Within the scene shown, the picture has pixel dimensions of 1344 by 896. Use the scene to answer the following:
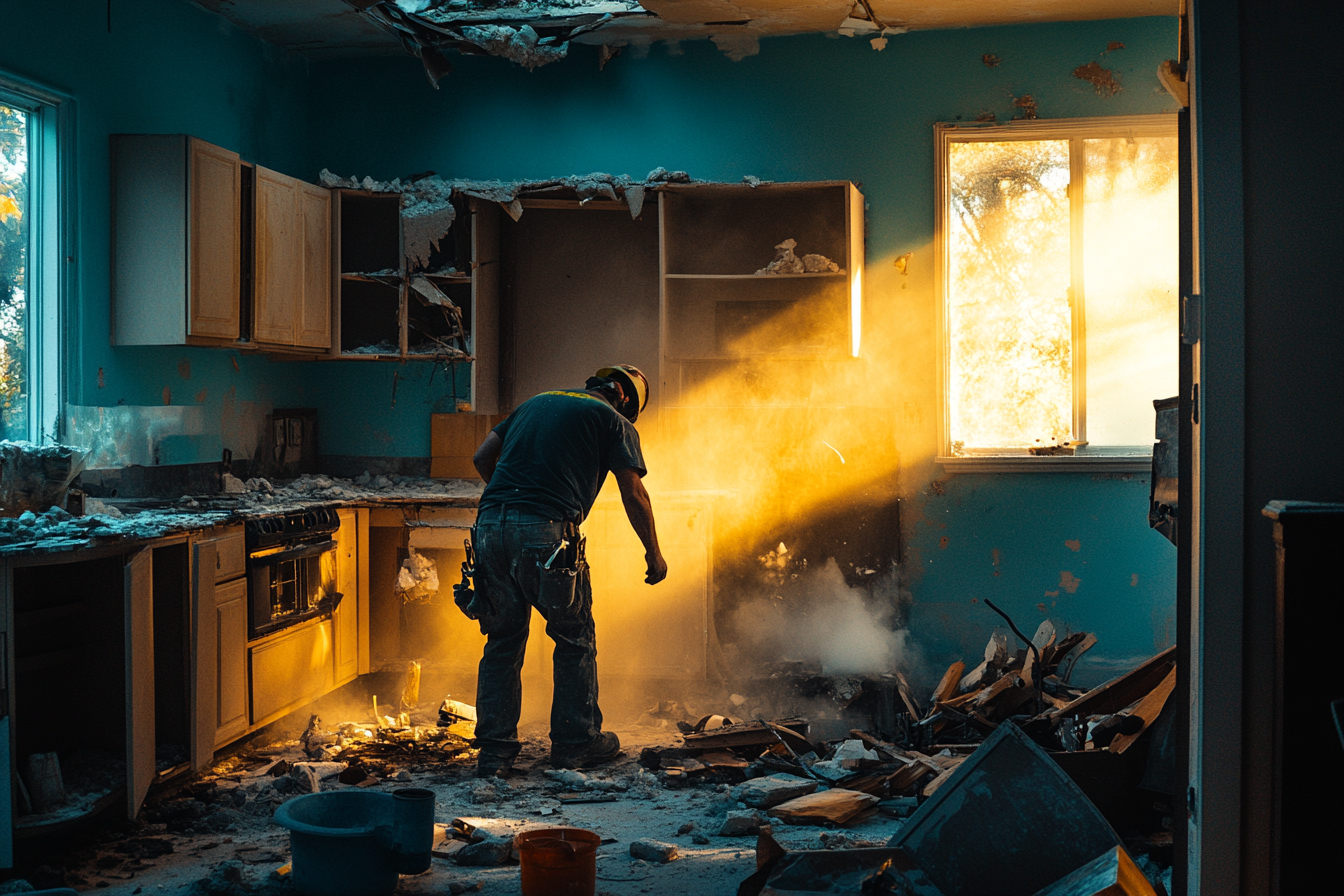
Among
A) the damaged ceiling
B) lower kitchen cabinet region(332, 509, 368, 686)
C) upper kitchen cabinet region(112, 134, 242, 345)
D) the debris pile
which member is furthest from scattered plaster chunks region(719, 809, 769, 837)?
the damaged ceiling

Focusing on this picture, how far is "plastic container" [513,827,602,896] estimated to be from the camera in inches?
101

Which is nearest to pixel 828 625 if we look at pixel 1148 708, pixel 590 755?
pixel 590 755

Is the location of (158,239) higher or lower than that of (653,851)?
higher

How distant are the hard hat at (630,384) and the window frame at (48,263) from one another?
2020 mm

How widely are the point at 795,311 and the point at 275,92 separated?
2.83 metres

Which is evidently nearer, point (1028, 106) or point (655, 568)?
point (655, 568)

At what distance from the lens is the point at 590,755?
3930mm

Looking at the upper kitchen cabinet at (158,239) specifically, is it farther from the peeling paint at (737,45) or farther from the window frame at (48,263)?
the peeling paint at (737,45)

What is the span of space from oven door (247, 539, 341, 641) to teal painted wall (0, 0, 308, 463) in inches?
30.6

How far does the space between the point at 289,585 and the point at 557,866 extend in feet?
6.89

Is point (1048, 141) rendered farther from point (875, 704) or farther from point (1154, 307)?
point (875, 704)

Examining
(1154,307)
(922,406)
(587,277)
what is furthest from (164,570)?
(1154,307)

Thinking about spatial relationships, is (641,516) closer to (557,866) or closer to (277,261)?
(557,866)

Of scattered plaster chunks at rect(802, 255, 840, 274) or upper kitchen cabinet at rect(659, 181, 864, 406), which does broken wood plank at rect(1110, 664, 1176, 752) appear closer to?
upper kitchen cabinet at rect(659, 181, 864, 406)
